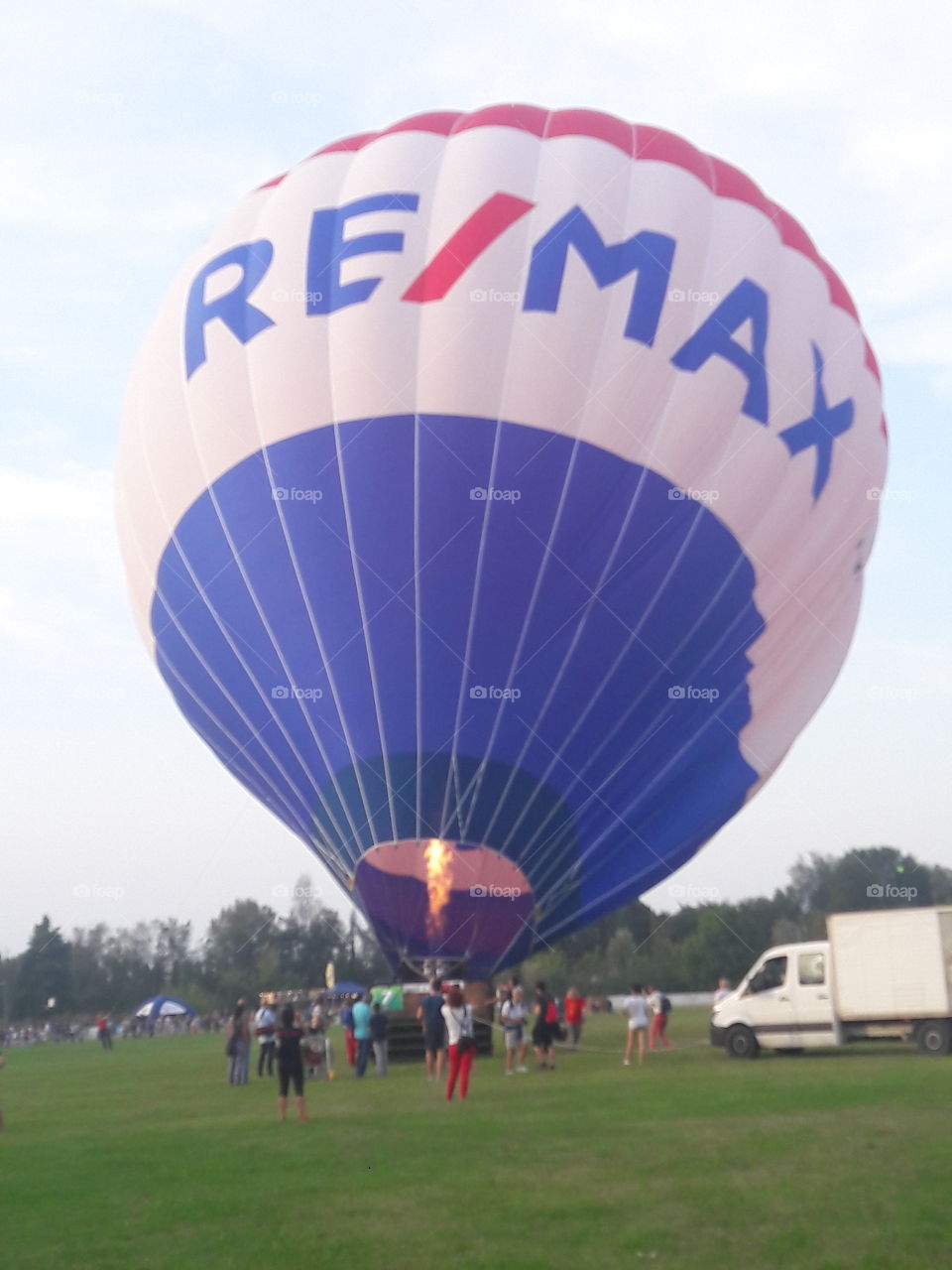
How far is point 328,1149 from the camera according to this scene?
1035 centimetres

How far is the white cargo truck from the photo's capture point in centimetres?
1784

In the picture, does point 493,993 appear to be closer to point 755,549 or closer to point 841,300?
point 755,549

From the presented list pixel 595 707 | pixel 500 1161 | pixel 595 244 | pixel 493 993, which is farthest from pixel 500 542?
pixel 500 1161

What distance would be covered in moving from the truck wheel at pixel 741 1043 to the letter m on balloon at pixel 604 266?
881cm

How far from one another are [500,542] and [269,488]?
3.02m

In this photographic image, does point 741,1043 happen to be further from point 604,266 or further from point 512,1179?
point 512,1179

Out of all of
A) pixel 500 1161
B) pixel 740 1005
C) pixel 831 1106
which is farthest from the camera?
pixel 740 1005

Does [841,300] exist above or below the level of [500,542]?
above

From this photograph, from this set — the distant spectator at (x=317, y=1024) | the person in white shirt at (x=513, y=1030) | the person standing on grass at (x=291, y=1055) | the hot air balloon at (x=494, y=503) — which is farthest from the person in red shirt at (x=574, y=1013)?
the person standing on grass at (x=291, y=1055)

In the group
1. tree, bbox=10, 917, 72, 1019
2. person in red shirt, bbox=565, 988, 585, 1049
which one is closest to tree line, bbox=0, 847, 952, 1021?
tree, bbox=10, 917, 72, 1019

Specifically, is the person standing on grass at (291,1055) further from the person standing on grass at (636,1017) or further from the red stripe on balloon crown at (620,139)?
the red stripe on balloon crown at (620,139)

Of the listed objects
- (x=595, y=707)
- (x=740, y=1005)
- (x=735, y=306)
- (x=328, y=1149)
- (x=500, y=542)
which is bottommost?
(x=328, y=1149)

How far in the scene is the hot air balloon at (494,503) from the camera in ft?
58.1

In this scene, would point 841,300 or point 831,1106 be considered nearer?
point 831,1106
